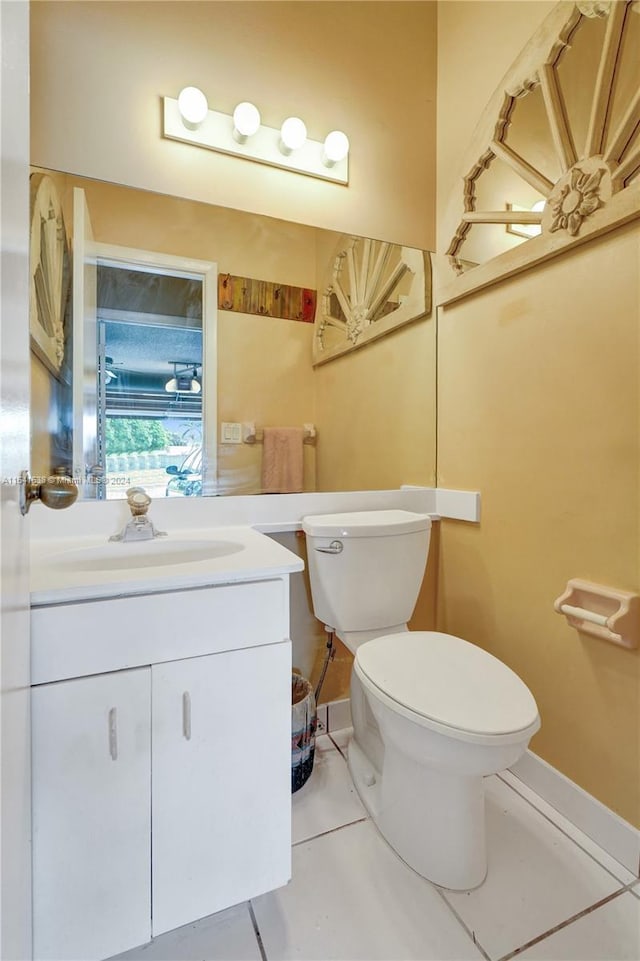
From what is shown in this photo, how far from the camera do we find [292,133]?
55.4 inches

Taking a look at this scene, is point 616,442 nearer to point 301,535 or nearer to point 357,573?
point 357,573

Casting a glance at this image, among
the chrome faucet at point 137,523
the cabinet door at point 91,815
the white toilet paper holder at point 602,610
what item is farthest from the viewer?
the chrome faucet at point 137,523

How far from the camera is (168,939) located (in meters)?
0.90

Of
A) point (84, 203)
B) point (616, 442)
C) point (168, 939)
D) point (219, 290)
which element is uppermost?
point (84, 203)

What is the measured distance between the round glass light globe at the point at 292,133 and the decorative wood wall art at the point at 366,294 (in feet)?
1.03

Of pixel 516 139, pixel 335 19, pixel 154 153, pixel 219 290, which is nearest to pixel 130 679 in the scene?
pixel 219 290

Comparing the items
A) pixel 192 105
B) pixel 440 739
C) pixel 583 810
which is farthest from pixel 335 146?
pixel 583 810

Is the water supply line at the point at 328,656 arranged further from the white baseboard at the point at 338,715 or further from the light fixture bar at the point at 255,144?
the light fixture bar at the point at 255,144

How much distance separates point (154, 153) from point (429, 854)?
201 centimetres

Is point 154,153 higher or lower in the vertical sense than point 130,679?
higher

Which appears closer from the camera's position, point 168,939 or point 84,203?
point 168,939

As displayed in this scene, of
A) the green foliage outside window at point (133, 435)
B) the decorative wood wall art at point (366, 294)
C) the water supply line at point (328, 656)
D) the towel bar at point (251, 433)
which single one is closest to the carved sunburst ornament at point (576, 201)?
the decorative wood wall art at point (366, 294)

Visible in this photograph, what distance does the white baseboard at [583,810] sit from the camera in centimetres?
104

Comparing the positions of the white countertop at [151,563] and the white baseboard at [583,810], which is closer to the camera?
the white countertop at [151,563]
